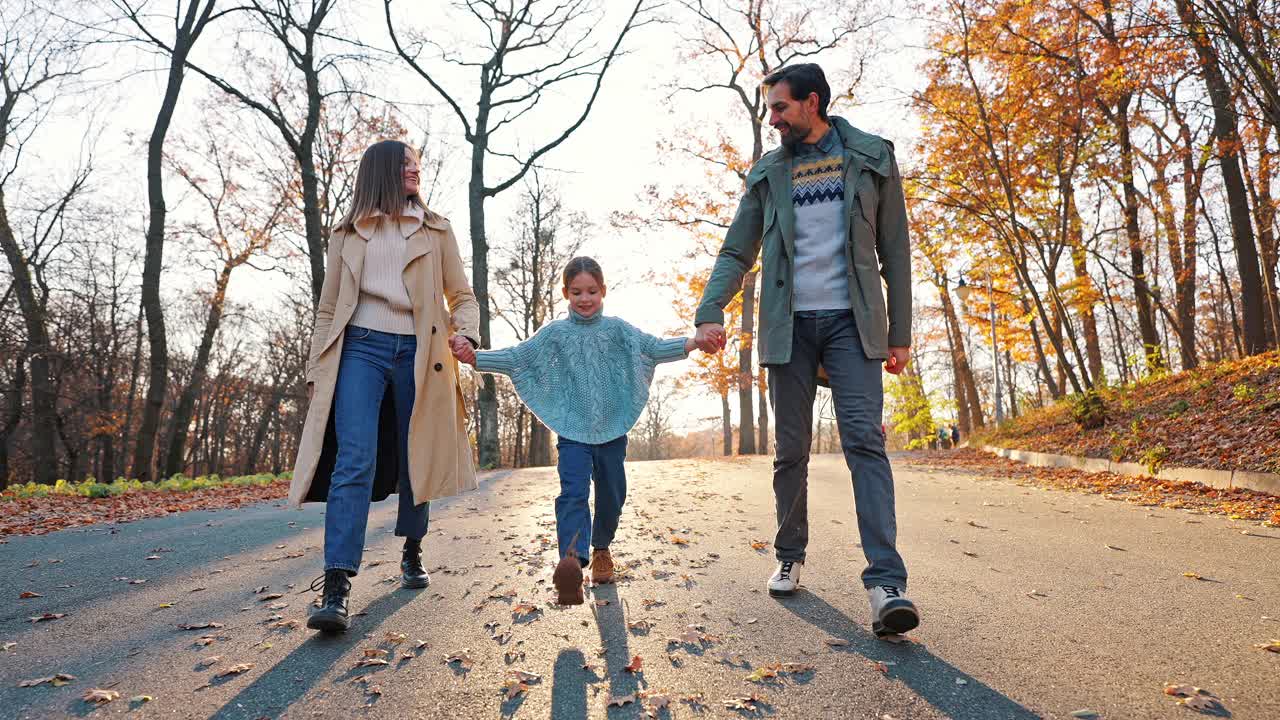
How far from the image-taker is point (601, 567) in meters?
4.04

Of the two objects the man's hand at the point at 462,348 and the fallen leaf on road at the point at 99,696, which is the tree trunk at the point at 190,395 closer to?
the man's hand at the point at 462,348

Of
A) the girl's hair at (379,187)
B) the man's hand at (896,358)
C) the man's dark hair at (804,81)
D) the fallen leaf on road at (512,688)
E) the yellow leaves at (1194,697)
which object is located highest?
the man's dark hair at (804,81)

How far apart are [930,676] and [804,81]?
2534mm

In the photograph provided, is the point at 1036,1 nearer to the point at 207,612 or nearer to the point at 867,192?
the point at 867,192

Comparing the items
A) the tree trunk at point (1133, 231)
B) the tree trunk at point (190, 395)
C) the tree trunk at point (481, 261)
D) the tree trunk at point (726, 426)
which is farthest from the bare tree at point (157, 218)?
the tree trunk at point (726, 426)

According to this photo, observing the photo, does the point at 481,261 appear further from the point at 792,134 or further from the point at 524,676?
the point at 524,676

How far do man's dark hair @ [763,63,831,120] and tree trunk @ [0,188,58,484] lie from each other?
18001mm

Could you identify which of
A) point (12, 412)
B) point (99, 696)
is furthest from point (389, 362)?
point (12, 412)

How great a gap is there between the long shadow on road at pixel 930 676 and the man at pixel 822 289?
392 mm

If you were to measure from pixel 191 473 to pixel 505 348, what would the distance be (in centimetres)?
3898

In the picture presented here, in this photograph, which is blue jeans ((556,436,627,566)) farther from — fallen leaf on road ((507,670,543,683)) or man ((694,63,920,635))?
man ((694,63,920,635))

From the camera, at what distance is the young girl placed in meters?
3.88

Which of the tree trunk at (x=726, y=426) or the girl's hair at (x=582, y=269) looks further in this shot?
the tree trunk at (x=726, y=426)

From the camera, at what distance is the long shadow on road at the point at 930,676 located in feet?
7.07
